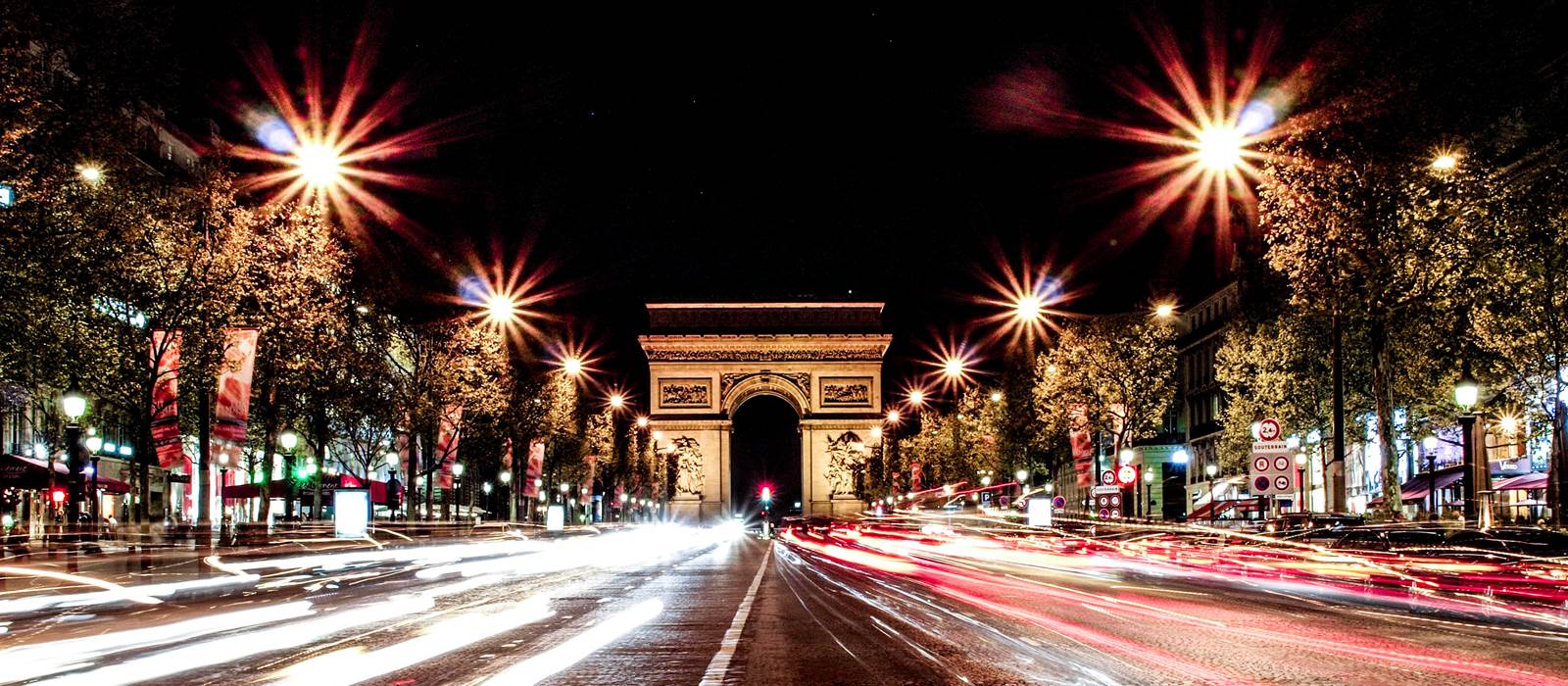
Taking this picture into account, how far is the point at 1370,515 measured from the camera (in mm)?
33062

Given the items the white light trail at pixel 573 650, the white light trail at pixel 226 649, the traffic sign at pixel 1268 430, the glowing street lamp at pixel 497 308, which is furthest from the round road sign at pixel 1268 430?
the glowing street lamp at pixel 497 308

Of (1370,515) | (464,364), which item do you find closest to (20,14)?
(1370,515)

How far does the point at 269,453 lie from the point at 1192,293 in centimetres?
6884

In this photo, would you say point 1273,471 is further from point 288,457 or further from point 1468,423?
point 288,457

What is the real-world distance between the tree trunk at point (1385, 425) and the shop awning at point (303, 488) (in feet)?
84.2

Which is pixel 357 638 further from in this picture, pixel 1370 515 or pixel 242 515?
pixel 242 515

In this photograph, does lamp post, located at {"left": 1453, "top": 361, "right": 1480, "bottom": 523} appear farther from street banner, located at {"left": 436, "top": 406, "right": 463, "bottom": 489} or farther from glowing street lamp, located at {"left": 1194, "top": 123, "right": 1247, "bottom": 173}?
street banner, located at {"left": 436, "top": 406, "right": 463, "bottom": 489}

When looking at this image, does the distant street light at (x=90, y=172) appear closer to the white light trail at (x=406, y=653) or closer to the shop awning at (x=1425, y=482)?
the white light trail at (x=406, y=653)

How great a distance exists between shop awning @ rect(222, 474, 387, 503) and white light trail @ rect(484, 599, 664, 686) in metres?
24.7

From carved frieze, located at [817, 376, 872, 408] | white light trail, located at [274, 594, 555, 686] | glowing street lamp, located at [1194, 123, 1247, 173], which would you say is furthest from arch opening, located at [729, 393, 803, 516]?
white light trail, located at [274, 594, 555, 686]

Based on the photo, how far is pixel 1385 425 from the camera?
111ft

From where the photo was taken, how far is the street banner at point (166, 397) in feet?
111

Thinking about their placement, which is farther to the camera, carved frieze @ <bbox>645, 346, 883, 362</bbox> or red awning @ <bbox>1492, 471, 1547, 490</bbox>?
carved frieze @ <bbox>645, 346, 883, 362</bbox>

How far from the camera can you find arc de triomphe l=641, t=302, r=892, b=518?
105438 mm
